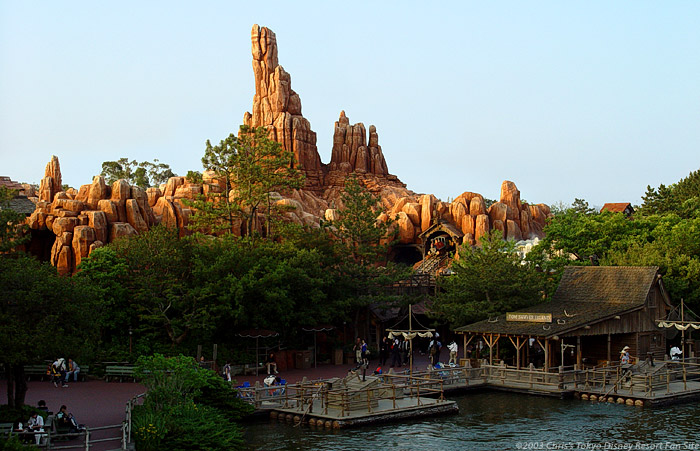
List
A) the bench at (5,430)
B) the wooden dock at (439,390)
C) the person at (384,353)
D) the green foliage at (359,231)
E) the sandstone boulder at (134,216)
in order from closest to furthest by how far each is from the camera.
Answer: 1. the bench at (5,430)
2. the wooden dock at (439,390)
3. the person at (384,353)
4. the green foliage at (359,231)
5. the sandstone boulder at (134,216)

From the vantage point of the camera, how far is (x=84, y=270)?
3600 centimetres

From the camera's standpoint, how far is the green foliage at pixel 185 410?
20.9m

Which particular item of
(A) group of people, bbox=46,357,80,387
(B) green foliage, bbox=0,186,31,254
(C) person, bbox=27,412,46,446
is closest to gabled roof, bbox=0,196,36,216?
(B) green foliage, bbox=0,186,31,254

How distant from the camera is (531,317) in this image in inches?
1337

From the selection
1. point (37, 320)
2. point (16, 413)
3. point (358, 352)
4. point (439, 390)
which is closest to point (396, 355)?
point (358, 352)

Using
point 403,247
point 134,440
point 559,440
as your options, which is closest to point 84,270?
point 134,440

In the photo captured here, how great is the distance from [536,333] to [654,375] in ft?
16.1

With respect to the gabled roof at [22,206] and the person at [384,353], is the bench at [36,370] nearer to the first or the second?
the person at [384,353]

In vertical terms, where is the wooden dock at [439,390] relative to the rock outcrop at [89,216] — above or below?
below

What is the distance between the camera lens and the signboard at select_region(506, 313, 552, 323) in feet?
109

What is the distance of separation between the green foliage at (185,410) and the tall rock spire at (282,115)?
1976 inches

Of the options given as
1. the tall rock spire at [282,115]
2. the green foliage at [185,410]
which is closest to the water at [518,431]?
the green foliage at [185,410]

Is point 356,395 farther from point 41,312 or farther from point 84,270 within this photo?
point 84,270

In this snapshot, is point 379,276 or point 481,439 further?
point 379,276
